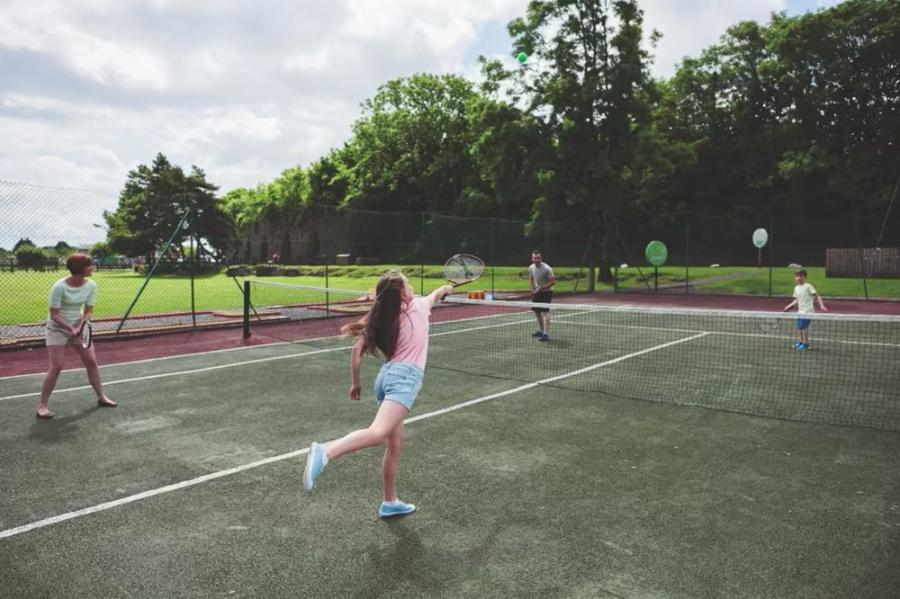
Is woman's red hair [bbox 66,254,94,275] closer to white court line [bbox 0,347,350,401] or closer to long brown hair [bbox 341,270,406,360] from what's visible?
white court line [bbox 0,347,350,401]

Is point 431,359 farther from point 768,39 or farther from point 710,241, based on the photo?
point 768,39

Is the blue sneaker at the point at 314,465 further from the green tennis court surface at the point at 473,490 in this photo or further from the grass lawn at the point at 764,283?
the grass lawn at the point at 764,283

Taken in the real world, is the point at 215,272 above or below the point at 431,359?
above

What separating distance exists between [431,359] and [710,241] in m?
41.6

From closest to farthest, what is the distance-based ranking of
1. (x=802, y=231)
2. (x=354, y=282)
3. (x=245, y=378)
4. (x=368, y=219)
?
1. (x=245, y=378)
2. (x=368, y=219)
3. (x=354, y=282)
4. (x=802, y=231)

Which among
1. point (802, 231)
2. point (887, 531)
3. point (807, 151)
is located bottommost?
point (887, 531)

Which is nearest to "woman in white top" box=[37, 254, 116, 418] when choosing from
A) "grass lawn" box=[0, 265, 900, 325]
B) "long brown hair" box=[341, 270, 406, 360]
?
"long brown hair" box=[341, 270, 406, 360]

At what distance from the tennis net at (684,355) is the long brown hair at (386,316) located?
1.26 feet

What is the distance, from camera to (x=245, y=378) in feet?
31.7

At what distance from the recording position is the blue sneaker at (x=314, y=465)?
3816 millimetres

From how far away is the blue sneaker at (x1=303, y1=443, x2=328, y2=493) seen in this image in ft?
12.5

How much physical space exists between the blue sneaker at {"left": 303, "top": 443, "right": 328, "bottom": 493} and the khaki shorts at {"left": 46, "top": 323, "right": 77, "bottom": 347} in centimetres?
526

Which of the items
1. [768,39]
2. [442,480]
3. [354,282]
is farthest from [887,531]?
[768,39]

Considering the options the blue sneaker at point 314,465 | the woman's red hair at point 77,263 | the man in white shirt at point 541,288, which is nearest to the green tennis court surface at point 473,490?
the blue sneaker at point 314,465
